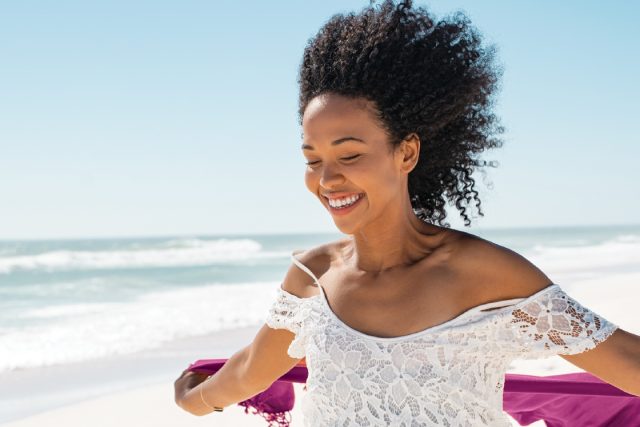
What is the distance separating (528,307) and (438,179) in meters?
0.57

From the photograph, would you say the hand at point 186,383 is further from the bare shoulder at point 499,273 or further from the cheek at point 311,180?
the bare shoulder at point 499,273

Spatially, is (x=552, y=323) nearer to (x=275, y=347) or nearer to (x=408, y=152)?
(x=408, y=152)

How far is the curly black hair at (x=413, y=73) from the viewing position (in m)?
1.97

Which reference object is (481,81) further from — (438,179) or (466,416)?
(466,416)

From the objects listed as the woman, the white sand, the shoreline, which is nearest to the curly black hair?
the woman

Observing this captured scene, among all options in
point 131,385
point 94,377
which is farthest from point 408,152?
point 94,377

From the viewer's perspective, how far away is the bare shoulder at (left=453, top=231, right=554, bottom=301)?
71.5 inches

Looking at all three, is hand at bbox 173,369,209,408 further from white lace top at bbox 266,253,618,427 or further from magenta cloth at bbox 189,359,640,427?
white lace top at bbox 266,253,618,427

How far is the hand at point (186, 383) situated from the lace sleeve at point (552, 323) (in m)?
1.30

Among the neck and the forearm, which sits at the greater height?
the neck

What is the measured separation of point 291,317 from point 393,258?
395mm

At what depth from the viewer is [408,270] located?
1.99 m

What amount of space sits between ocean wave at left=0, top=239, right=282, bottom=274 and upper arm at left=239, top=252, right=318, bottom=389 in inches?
882

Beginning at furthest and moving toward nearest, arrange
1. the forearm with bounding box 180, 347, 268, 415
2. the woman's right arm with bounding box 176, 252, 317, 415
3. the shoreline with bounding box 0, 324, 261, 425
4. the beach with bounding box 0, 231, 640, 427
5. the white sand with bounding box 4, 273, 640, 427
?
the shoreline with bounding box 0, 324, 261, 425 → the beach with bounding box 0, 231, 640, 427 → the white sand with bounding box 4, 273, 640, 427 → the forearm with bounding box 180, 347, 268, 415 → the woman's right arm with bounding box 176, 252, 317, 415
